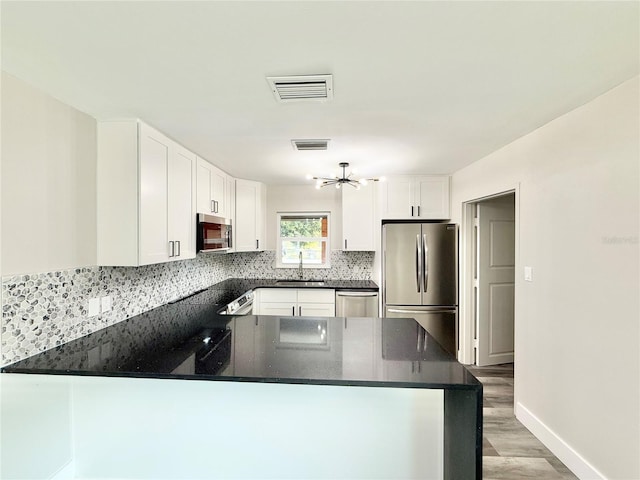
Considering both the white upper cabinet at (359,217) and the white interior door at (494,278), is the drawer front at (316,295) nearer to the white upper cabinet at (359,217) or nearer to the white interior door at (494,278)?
the white upper cabinet at (359,217)

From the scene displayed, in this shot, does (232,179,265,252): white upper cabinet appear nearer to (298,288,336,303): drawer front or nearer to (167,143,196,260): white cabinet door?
(298,288,336,303): drawer front

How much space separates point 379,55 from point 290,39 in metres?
0.40

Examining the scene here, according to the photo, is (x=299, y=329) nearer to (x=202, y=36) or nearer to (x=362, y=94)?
(x=362, y=94)

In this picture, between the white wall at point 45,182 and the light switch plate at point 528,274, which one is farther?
the light switch plate at point 528,274

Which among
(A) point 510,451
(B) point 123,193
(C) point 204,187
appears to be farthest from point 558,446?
(C) point 204,187

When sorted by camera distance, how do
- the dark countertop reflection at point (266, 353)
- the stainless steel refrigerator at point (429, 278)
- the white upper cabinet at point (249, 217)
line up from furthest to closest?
1. the white upper cabinet at point (249, 217)
2. the stainless steel refrigerator at point (429, 278)
3. the dark countertop reflection at point (266, 353)

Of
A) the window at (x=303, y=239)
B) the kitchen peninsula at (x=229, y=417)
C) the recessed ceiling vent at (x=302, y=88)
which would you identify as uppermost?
the recessed ceiling vent at (x=302, y=88)

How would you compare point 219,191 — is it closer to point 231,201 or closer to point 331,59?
point 231,201

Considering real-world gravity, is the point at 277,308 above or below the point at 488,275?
below

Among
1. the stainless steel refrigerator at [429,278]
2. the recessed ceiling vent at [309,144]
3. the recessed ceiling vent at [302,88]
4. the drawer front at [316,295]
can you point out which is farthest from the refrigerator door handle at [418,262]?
the recessed ceiling vent at [302,88]

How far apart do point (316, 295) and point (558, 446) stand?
2666mm

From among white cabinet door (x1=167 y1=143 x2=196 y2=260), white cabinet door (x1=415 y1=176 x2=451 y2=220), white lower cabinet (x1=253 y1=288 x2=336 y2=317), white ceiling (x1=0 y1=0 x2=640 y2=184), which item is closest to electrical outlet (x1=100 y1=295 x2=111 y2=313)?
white cabinet door (x1=167 y1=143 x2=196 y2=260)

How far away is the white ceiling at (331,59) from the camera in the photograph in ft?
3.57

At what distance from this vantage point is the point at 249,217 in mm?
4152
